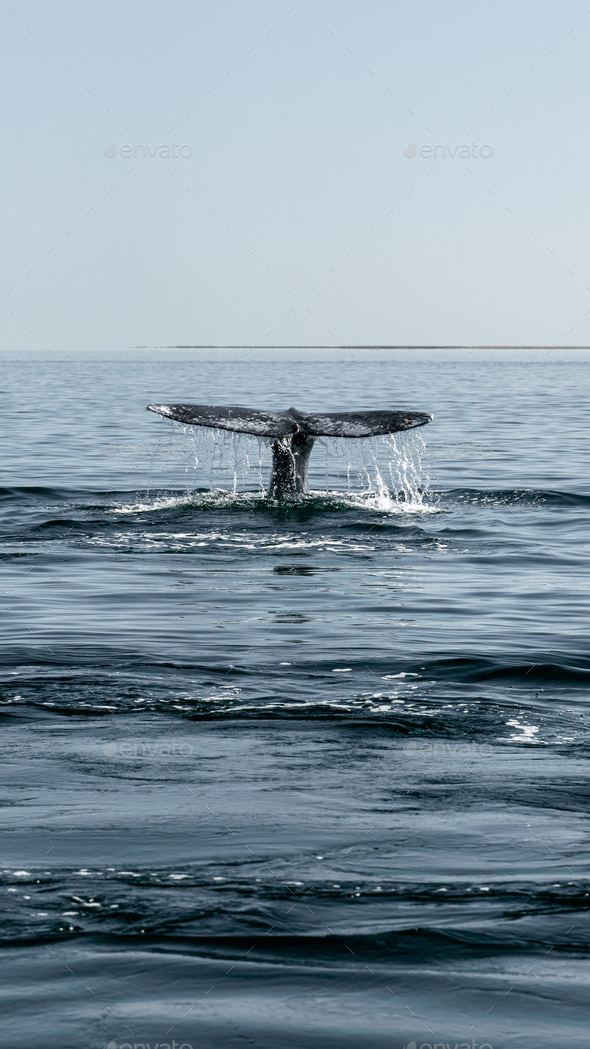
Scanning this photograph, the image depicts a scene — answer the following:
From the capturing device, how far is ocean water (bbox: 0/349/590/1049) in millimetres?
3996

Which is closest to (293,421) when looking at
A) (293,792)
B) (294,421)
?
(294,421)

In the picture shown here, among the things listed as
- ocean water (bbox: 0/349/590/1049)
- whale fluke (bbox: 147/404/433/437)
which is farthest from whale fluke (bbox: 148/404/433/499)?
ocean water (bbox: 0/349/590/1049)

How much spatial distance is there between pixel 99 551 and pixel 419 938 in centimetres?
986

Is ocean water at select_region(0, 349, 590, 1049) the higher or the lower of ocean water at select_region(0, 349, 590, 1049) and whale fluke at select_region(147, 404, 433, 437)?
the lower

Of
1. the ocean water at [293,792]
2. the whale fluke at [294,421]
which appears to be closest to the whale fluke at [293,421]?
the whale fluke at [294,421]

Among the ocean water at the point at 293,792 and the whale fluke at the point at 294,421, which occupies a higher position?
the whale fluke at the point at 294,421

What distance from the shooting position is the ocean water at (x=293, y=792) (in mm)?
3996

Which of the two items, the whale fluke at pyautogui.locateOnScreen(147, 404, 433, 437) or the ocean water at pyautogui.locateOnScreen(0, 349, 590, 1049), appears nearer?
the ocean water at pyautogui.locateOnScreen(0, 349, 590, 1049)

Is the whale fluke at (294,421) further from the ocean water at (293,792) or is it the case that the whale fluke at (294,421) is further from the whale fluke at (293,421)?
the ocean water at (293,792)

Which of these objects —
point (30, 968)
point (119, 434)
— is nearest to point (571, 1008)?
point (30, 968)

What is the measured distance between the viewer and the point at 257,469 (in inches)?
968

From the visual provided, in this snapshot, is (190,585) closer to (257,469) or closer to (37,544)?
(37,544)

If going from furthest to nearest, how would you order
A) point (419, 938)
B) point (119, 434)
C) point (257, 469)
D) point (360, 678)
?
point (119, 434) → point (257, 469) → point (360, 678) → point (419, 938)

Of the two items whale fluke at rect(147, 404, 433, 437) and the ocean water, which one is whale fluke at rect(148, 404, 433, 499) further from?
the ocean water
